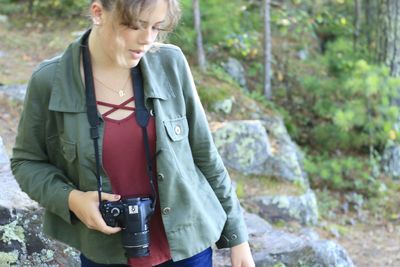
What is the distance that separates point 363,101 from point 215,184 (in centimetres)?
632

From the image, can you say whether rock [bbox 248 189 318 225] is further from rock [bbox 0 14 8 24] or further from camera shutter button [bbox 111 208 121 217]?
rock [bbox 0 14 8 24]

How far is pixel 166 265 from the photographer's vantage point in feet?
6.81

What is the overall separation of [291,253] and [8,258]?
197cm

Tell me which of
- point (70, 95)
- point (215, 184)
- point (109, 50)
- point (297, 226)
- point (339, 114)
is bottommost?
point (297, 226)

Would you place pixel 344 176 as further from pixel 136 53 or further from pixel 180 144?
pixel 136 53

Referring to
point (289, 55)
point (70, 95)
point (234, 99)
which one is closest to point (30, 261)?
point (70, 95)

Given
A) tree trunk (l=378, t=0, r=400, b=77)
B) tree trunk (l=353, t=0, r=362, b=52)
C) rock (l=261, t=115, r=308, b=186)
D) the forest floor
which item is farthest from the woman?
tree trunk (l=353, t=0, r=362, b=52)

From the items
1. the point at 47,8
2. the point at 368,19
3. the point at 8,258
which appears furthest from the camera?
the point at 368,19

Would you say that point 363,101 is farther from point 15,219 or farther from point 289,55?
point 15,219

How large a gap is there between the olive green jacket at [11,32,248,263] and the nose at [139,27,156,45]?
131 mm

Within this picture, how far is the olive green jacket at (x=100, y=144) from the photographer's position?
1.94 meters

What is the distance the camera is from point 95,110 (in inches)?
74.9

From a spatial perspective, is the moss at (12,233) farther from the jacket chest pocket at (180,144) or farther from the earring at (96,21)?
the earring at (96,21)

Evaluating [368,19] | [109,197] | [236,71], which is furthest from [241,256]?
[368,19]
